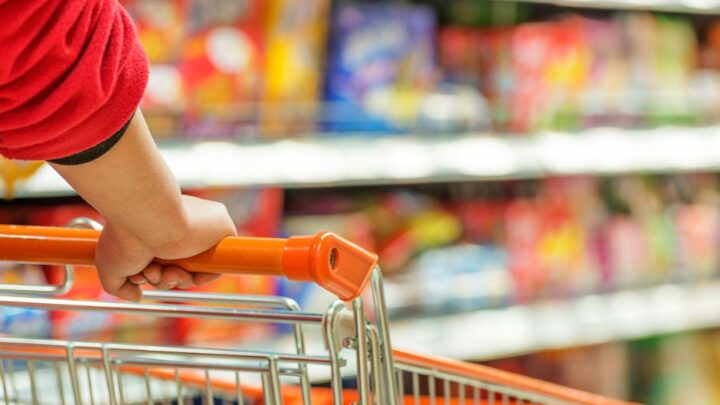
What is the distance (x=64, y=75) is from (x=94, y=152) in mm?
72

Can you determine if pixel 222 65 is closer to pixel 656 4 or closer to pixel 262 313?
pixel 262 313

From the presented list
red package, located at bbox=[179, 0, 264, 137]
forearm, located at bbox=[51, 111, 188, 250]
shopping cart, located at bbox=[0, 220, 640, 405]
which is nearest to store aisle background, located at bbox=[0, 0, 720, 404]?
red package, located at bbox=[179, 0, 264, 137]

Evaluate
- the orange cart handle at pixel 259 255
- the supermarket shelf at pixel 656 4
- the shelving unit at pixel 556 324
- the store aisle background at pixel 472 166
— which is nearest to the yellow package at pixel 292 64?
the store aisle background at pixel 472 166

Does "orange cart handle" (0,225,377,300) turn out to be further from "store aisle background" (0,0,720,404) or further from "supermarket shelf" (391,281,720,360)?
"supermarket shelf" (391,281,720,360)

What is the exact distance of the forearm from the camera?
0.69 m

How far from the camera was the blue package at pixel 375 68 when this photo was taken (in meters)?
2.12

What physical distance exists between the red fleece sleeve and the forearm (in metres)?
0.03

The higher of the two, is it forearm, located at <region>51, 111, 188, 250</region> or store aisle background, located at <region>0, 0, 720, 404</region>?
store aisle background, located at <region>0, 0, 720, 404</region>

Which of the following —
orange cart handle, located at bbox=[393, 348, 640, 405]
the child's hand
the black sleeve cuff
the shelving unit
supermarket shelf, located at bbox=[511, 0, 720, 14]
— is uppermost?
supermarket shelf, located at bbox=[511, 0, 720, 14]

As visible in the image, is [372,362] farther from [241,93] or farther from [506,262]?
[506,262]

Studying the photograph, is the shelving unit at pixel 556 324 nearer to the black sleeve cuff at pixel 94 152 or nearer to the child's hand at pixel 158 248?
the child's hand at pixel 158 248

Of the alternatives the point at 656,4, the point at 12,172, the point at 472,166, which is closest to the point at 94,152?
the point at 12,172

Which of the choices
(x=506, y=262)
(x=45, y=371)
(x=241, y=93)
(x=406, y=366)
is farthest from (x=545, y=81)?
(x=406, y=366)

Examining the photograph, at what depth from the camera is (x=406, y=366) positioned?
0.99 meters
